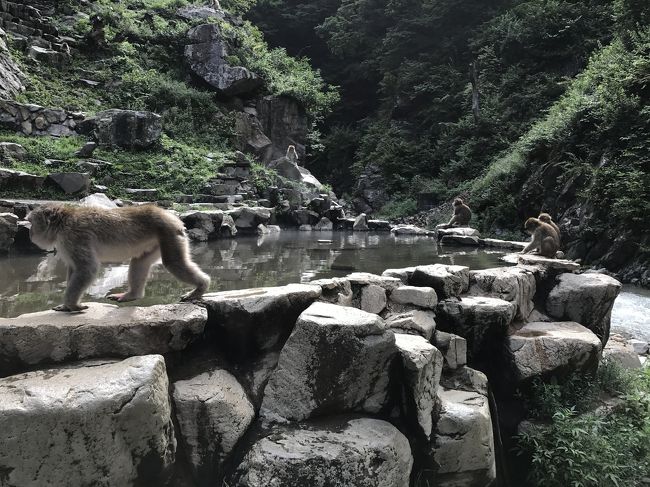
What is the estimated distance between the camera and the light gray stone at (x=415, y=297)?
4.26 meters

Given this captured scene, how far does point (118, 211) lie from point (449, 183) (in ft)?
60.5

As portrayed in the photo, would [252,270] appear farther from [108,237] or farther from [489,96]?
[489,96]

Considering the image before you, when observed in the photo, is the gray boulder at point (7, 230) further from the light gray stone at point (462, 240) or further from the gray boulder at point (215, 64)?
the gray boulder at point (215, 64)

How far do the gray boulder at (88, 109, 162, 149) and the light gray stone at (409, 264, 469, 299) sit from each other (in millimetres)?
11837

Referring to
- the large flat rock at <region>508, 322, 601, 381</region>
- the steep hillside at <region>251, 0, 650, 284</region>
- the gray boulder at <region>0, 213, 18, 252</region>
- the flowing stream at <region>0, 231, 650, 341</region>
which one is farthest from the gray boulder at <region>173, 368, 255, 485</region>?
the steep hillside at <region>251, 0, 650, 284</region>

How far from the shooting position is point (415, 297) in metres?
4.28

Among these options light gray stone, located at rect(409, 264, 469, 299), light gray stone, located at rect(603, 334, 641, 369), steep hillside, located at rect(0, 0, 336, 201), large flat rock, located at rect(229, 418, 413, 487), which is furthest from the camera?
steep hillside, located at rect(0, 0, 336, 201)

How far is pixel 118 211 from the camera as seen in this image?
3520 mm

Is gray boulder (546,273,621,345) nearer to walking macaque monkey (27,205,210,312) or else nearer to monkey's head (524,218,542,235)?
monkey's head (524,218,542,235)

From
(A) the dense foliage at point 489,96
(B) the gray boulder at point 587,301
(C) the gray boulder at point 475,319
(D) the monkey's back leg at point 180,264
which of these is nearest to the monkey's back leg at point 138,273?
(D) the monkey's back leg at point 180,264

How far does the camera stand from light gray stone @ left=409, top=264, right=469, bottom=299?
14.7 feet

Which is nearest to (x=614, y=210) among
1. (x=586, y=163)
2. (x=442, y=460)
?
(x=586, y=163)

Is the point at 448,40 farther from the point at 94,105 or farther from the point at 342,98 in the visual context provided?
the point at 94,105

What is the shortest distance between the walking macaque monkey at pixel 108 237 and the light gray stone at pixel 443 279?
6.84 feet
